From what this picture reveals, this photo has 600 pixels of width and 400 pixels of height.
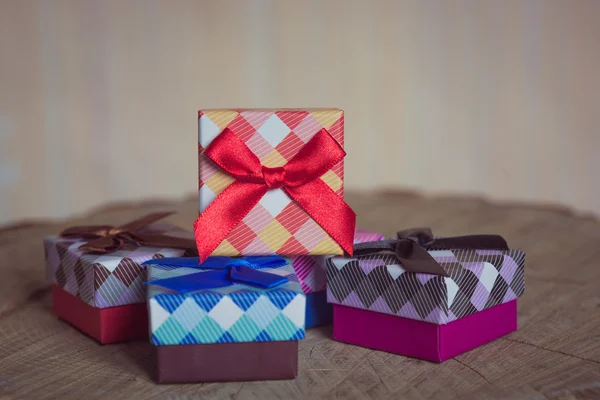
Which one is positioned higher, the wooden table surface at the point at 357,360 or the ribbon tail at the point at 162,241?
the ribbon tail at the point at 162,241

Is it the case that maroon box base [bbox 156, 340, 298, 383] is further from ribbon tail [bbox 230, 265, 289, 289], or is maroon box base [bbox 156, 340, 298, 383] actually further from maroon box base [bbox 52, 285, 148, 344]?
maroon box base [bbox 52, 285, 148, 344]

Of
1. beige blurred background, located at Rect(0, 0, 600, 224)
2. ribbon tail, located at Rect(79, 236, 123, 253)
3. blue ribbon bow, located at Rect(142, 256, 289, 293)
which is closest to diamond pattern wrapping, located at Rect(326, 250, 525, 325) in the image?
blue ribbon bow, located at Rect(142, 256, 289, 293)

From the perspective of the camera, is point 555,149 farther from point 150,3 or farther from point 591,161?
point 150,3

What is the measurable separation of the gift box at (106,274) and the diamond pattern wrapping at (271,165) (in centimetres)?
13

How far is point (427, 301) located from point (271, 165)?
337 millimetres

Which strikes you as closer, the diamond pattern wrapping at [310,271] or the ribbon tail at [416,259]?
the ribbon tail at [416,259]

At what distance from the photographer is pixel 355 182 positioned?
2.61 m

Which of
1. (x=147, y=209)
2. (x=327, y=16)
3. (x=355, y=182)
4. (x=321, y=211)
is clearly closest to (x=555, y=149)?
(x=355, y=182)

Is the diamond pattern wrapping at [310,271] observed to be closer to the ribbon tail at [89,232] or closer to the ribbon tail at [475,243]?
the ribbon tail at [475,243]

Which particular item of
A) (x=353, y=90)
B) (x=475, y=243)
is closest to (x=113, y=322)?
(x=475, y=243)

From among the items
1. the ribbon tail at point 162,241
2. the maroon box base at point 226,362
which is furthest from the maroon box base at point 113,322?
the maroon box base at point 226,362

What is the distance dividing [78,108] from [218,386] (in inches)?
59.9

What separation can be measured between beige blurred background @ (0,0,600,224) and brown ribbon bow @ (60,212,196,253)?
1001 mm

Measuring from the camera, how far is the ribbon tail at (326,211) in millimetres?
1242
